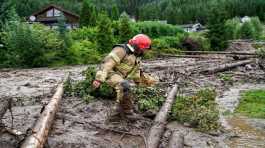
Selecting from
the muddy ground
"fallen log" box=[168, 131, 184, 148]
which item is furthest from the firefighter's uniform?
"fallen log" box=[168, 131, 184, 148]

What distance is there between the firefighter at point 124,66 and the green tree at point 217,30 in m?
28.3

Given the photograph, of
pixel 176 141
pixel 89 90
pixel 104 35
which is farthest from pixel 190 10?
pixel 176 141

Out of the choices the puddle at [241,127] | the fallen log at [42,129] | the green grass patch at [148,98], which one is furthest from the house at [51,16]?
the fallen log at [42,129]

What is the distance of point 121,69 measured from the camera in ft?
29.8

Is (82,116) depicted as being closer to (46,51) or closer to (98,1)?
(46,51)

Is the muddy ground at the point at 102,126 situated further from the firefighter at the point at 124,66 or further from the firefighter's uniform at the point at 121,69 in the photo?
the firefighter's uniform at the point at 121,69

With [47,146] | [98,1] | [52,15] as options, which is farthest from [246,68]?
[98,1]

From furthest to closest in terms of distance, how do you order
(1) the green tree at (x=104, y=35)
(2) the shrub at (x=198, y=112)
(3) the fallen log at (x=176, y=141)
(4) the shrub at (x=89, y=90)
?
(1) the green tree at (x=104, y=35) → (4) the shrub at (x=89, y=90) → (2) the shrub at (x=198, y=112) → (3) the fallen log at (x=176, y=141)

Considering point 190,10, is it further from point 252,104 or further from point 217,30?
point 252,104

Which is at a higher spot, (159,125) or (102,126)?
(159,125)

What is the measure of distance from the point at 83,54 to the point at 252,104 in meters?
14.9

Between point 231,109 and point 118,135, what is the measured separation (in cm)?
433

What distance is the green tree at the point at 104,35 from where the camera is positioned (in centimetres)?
2720

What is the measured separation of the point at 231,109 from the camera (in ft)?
37.9
